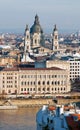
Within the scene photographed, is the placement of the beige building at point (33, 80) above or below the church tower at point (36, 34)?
below

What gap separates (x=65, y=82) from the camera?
92.4 ft

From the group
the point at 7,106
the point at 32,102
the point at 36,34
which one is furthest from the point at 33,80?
the point at 36,34

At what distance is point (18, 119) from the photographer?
62.3 feet

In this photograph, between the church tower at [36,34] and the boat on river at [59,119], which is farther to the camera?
the church tower at [36,34]

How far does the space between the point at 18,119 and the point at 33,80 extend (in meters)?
8.91

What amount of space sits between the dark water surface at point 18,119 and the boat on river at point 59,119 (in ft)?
15.7

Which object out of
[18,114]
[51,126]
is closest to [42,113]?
[51,126]

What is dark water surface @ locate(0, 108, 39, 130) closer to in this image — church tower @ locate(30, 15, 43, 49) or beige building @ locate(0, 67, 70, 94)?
beige building @ locate(0, 67, 70, 94)

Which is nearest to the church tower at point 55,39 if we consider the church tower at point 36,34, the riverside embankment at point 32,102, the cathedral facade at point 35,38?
the cathedral facade at point 35,38

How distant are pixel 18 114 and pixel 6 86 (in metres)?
6.83

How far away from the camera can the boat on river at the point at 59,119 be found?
33.8 feet

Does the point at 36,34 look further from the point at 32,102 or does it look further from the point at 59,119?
the point at 59,119

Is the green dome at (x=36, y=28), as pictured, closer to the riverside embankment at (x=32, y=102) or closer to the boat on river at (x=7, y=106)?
the riverside embankment at (x=32, y=102)

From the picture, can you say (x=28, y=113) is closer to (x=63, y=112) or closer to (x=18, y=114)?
(x=18, y=114)
